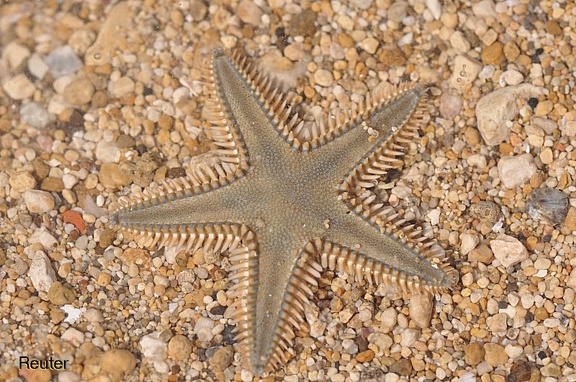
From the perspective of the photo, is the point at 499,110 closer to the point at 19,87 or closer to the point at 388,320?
the point at 388,320

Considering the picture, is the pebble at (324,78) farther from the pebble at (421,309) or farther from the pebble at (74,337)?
the pebble at (74,337)

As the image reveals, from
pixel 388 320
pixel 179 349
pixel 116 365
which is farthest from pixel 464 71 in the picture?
pixel 116 365

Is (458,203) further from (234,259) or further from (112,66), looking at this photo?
(112,66)

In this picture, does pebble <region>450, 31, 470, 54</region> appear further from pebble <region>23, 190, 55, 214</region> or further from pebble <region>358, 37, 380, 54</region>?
pebble <region>23, 190, 55, 214</region>

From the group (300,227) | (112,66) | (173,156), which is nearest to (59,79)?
(112,66)

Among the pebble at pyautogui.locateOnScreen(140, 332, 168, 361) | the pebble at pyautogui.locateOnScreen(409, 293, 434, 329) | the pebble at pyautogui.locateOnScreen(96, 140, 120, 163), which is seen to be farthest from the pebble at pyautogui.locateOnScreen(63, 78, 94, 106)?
the pebble at pyautogui.locateOnScreen(409, 293, 434, 329)

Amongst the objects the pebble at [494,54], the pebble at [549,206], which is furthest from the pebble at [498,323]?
the pebble at [494,54]
